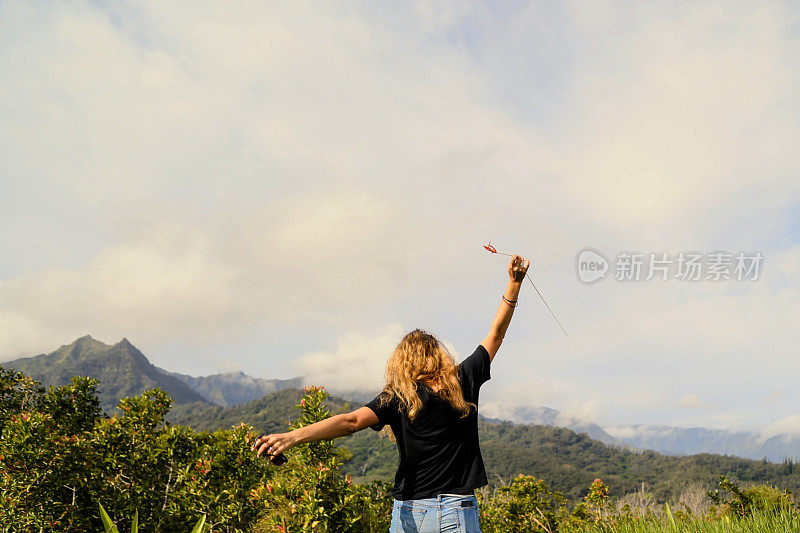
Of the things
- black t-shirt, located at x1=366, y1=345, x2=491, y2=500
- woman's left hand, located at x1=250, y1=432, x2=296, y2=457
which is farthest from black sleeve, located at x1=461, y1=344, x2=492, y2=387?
woman's left hand, located at x1=250, y1=432, x2=296, y2=457

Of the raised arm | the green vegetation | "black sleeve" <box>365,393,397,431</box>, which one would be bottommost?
the green vegetation

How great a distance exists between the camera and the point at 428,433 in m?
3.04

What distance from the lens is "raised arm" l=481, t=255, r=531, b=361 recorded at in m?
3.51

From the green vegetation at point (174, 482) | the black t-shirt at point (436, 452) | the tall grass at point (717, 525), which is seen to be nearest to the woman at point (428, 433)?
the black t-shirt at point (436, 452)

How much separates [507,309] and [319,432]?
4.88ft

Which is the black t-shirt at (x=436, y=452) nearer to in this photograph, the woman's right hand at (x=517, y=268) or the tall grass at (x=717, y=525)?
the woman's right hand at (x=517, y=268)

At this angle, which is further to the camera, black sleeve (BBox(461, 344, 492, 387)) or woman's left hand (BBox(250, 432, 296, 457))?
black sleeve (BBox(461, 344, 492, 387))

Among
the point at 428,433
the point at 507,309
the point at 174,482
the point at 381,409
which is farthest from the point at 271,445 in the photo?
the point at 174,482

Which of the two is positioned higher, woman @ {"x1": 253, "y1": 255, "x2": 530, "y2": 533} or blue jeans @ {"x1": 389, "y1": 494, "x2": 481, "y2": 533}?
woman @ {"x1": 253, "y1": 255, "x2": 530, "y2": 533}

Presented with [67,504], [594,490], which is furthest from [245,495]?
[594,490]

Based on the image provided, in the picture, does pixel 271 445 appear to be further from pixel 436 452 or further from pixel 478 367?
pixel 478 367

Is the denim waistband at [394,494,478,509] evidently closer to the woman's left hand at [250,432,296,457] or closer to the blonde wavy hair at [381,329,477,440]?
the blonde wavy hair at [381,329,477,440]

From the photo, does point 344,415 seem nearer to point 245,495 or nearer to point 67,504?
point 245,495

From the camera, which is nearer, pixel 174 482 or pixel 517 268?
pixel 517 268
